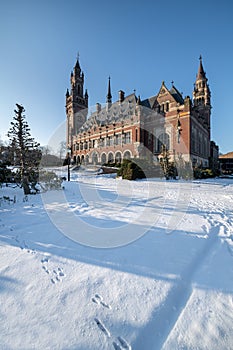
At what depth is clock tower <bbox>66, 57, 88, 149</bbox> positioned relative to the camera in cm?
4266

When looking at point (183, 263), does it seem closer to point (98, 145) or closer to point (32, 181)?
point (32, 181)

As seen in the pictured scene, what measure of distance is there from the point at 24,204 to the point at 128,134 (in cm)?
2585

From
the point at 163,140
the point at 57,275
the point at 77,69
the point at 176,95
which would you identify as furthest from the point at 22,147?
the point at 77,69

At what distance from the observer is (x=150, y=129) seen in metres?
26.8

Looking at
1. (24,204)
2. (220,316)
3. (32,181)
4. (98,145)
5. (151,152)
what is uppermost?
(98,145)

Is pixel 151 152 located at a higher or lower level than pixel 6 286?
higher

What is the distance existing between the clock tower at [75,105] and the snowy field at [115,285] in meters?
41.9

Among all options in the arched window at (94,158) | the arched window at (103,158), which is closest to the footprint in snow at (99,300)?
the arched window at (103,158)

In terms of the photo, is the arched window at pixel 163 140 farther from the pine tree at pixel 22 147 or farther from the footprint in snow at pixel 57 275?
the footprint in snow at pixel 57 275

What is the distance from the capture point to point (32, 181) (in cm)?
725

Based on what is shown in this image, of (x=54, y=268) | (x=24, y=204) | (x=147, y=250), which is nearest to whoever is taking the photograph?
(x=54, y=268)

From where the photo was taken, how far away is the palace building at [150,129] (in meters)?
23.6

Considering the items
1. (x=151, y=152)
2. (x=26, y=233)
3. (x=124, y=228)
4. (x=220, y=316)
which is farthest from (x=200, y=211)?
(x=151, y=152)

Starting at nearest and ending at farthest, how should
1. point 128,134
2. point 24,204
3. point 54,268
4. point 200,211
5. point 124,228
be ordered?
point 54,268, point 124,228, point 200,211, point 24,204, point 128,134
